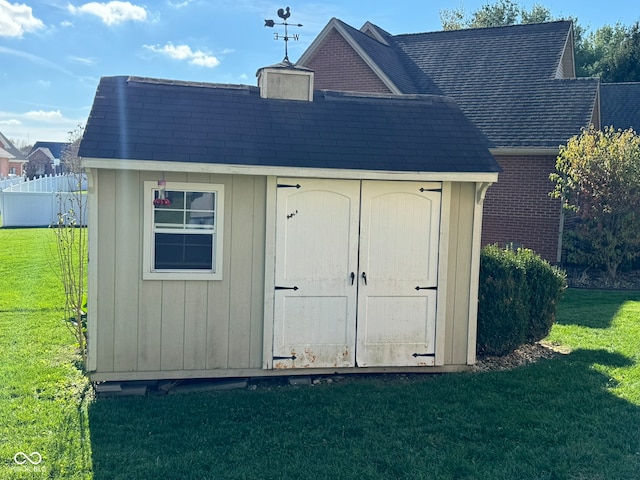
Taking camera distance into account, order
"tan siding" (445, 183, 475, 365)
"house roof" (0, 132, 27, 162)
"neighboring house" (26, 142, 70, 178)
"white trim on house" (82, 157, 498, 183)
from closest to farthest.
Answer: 1. "white trim on house" (82, 157, 498, 183)
2. "tan siding" (445, 183, 475, 365)
3. "house roof" (0, 132, 27, 162)
4. "neighboring house" (26, 142, 70, 178)

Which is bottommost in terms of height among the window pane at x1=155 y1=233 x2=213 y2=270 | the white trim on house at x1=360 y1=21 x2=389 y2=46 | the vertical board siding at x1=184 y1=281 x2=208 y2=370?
the vertical board siding at x1=184 y1=281 x2=208 y2=370

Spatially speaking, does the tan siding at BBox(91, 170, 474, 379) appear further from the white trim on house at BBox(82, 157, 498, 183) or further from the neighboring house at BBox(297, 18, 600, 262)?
the neighboring house at BBox(297, 18, 600, 262)

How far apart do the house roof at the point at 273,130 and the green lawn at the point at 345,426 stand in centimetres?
241

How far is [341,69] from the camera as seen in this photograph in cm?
1800

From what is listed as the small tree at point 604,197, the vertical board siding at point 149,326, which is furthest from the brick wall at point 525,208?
the vertical board siding at point 149,326

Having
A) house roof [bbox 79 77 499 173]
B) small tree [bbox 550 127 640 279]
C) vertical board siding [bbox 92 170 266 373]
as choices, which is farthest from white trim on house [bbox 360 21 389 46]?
vertical board siding [bbox 92 170 266 373]

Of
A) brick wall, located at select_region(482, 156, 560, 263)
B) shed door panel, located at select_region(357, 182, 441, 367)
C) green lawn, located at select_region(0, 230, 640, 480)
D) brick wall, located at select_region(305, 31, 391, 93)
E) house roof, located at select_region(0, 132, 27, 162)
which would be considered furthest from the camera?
house roof, located at select_region(0, 132, 27, 162)

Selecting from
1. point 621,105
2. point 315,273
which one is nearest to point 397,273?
point 315,273

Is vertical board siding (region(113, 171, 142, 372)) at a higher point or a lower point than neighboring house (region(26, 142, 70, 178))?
lower

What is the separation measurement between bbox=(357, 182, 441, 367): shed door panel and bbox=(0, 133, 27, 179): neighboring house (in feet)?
163

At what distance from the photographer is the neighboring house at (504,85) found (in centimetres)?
1524

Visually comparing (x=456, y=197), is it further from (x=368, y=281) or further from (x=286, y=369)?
(x=286, y=369)

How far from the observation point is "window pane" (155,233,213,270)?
21.2ft

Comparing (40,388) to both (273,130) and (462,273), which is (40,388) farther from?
(462,273)
